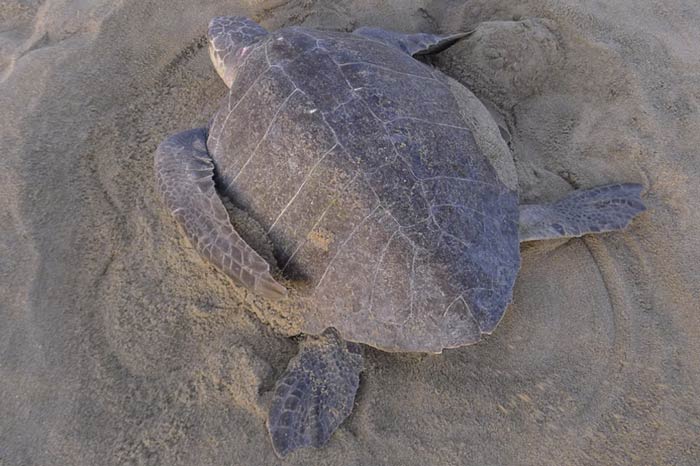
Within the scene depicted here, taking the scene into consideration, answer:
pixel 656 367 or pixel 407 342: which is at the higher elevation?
pixel 407 342

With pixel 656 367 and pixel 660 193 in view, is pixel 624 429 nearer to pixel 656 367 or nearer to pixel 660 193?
pixel 656 367

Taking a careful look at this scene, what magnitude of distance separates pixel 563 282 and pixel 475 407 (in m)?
0.80

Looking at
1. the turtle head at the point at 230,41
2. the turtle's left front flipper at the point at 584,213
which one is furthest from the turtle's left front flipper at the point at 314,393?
the turtle head at the point at 230,41

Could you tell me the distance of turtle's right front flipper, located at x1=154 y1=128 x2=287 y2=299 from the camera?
189 centimetres

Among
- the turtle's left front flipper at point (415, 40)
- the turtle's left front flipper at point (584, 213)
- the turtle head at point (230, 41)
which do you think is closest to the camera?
the turtle's left front flipper at point (584, 213)

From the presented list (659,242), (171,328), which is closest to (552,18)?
(659,242)

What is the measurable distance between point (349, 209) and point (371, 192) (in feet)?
0.38

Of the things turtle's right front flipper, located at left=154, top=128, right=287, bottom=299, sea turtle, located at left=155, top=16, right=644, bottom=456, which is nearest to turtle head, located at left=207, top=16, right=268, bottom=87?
sea turtle, located at left=155, top=16, right=644, bottom=456

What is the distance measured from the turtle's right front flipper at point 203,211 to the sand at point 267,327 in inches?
7.3

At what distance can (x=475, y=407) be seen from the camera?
1.83 metres

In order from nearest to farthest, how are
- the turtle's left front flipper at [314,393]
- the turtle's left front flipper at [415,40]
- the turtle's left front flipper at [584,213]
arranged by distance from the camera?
the turtle's left front flipper at [314,393] → the turtle's left front flipper at [584,213] → the turtle's left front flipper at [415,40]

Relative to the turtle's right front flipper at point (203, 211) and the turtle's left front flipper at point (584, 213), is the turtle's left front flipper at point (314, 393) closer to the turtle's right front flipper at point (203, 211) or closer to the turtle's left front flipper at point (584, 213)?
the turtle's right front flipper at point (203, 211)

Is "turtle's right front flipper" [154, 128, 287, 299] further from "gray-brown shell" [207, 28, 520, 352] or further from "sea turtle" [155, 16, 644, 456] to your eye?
"gray-brown shell" [207, 28, 520, 352]

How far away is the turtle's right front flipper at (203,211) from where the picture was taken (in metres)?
1.89
